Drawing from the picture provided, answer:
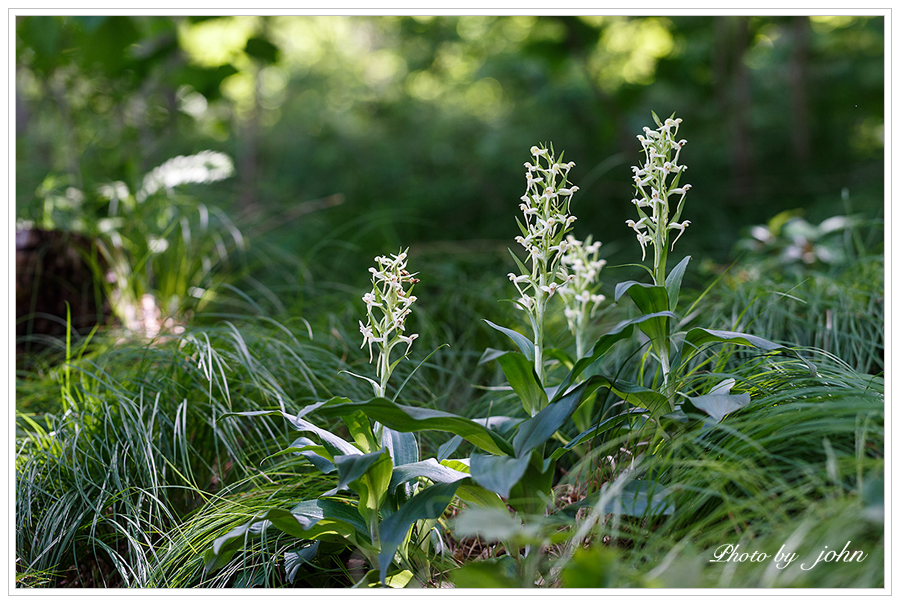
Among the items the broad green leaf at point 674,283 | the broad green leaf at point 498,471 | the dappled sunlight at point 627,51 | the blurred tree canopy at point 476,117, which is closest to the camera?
the broad green leaf at point 498,471

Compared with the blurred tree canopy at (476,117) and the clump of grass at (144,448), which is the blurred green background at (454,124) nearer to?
the blurred tree canopy at (476,117)

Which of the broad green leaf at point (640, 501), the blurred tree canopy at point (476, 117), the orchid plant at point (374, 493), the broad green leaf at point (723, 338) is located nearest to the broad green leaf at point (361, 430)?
the orchid plant at point (374, 493)

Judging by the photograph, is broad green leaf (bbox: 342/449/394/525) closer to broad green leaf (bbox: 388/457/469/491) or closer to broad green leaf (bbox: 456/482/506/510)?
broad green leaf (bbox: 388/457/469/491)

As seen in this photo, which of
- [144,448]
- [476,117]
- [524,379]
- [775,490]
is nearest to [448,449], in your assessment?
[524,379]

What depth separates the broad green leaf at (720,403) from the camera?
99 cm

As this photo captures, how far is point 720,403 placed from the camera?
1.02 metres

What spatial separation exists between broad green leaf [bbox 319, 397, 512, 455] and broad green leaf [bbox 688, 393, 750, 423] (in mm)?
340

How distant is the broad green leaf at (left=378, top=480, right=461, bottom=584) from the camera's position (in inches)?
38.8

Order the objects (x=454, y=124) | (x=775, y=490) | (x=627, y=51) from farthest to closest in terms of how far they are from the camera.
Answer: (x=627, y=51) → (x=454, y=124) → (x=775, y=490)

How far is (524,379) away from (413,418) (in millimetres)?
238

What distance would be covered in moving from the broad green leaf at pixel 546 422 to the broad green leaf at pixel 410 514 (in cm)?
13

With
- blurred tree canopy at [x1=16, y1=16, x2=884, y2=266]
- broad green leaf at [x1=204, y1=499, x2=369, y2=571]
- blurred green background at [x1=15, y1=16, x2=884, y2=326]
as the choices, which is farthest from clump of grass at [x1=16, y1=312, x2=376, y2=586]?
blurred tree canopy at [x1=16, y1=16, x2=884, y2=266]

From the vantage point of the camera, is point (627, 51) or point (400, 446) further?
point (627, 51)

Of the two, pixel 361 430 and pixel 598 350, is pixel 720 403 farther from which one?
pixel 361 430
